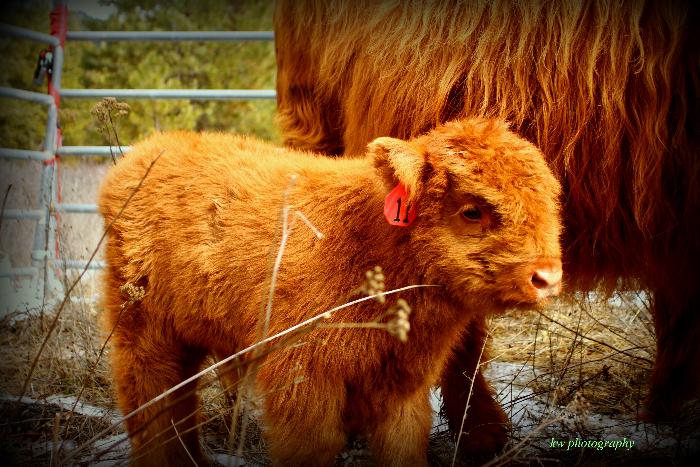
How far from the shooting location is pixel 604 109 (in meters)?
2.33

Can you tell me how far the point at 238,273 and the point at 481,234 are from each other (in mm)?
810

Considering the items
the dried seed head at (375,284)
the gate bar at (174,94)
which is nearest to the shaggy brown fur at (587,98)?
the dried seed head at (375,284)

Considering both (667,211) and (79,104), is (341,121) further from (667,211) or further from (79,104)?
(79,104)

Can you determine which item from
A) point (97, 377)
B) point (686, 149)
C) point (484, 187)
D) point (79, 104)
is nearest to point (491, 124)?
point (484, 187)

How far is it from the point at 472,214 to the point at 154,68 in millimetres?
9839

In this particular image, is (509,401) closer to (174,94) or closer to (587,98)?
(587,98)

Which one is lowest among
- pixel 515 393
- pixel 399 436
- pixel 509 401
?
pixel 515 393

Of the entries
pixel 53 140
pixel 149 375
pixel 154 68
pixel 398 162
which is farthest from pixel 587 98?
pixel 154 68

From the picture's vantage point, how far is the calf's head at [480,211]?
1781mm

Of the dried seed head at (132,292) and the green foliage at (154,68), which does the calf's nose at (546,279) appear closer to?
the dried seed head at (132,292)

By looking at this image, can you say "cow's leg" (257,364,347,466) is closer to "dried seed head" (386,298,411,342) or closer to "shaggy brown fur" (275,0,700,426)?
"dried seed head" (386,298,411,342)

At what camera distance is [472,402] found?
2.90 metres

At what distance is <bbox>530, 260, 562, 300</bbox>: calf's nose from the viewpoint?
175cm

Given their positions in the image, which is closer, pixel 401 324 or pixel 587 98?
pixel 401 324
